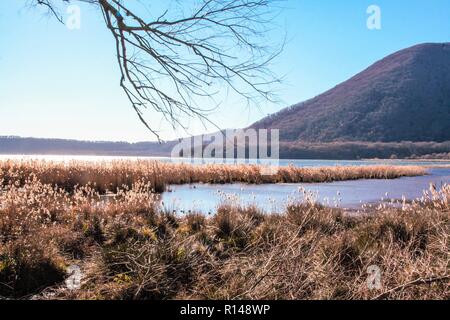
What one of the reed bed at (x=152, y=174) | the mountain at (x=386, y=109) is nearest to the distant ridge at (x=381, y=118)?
the mountain at (x=386, y=109)

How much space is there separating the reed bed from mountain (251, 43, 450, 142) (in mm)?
77843

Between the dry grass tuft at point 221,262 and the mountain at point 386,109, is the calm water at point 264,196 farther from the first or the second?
the mountain at point 386,109

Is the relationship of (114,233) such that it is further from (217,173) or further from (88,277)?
(217,173)

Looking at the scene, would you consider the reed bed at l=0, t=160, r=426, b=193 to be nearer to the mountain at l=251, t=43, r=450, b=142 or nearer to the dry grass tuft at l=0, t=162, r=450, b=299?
the dry grass tuft at l=0, t=162, r=450, b=299

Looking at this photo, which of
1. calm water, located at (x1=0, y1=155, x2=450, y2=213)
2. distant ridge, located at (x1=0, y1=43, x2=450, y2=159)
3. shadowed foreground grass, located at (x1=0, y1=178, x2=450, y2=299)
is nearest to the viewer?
shadowed foreground grass, located at (x1=0, y1=178, x2=450, y2=299)

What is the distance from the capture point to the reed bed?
1359 cm

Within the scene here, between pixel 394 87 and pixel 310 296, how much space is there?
409 feet

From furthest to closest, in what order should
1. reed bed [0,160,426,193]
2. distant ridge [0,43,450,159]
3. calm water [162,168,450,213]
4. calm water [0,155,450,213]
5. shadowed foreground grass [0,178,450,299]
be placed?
distant ridge [0,43,450,159], reed bed [0,160,426,193], calm water [0,155,450,213], calm water [162,168,450,213], shadowed foreground grass [0,178,450,299]

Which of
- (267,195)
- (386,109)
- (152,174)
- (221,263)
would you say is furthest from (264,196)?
(386,109)

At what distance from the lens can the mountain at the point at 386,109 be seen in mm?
107625

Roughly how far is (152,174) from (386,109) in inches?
4112

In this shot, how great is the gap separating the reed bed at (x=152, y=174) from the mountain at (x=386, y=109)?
77843mm

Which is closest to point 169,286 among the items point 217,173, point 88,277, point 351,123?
point 88,277

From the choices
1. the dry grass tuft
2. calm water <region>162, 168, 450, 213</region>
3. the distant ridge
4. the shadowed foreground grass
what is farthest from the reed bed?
the distant ridge
